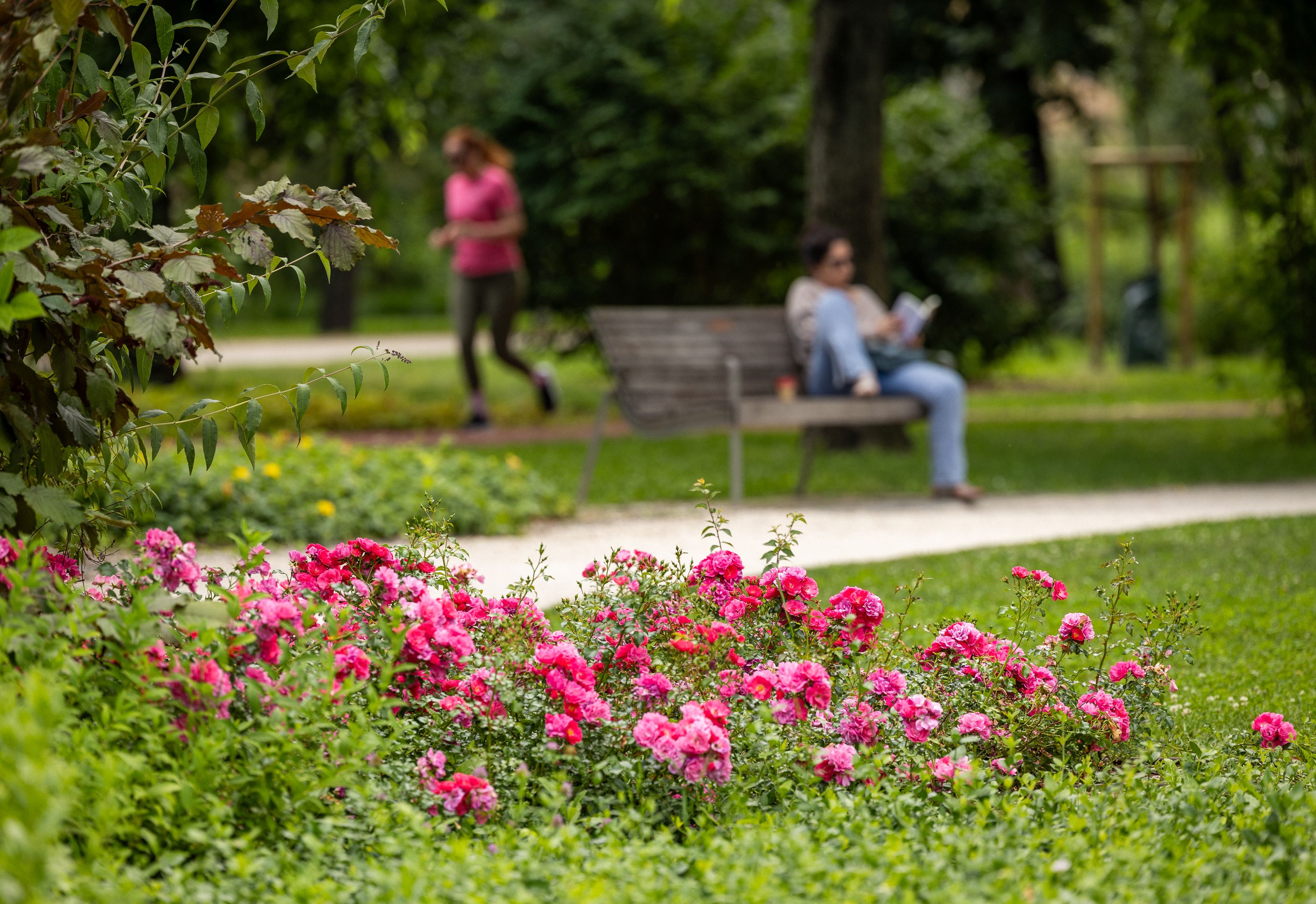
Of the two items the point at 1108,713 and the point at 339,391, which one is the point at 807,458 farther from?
the point at 339,391

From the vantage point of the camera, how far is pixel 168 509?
643 centimetres

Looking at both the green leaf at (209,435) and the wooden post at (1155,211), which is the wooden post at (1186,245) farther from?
the green leaf at (209,435)

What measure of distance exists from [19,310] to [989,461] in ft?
26.9

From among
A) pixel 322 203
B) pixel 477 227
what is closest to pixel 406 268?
pixel 477 227

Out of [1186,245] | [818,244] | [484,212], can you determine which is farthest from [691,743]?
[1186,245]

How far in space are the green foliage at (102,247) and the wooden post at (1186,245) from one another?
18.2 meters

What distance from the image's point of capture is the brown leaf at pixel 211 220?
315 cm

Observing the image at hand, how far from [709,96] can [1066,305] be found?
16.1 m

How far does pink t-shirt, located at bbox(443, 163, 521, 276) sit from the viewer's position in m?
11.9

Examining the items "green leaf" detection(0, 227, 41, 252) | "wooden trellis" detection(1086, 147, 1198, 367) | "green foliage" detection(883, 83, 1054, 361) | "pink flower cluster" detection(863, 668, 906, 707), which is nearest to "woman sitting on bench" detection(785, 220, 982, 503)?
"pink flower cluster" detection(863, 668, 906, 707)

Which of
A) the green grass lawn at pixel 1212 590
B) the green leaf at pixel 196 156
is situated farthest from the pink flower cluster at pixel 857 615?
the green leaf at pixel 196 156

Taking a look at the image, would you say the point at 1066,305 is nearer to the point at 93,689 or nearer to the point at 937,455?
the point at 937,455

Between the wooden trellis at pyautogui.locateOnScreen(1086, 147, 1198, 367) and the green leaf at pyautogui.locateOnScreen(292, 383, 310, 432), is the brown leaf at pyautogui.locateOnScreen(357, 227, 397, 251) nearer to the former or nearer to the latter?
the green leaf at pyautogui.locateOnScreen(292, 383, 310, 432)

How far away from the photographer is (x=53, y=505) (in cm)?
294
